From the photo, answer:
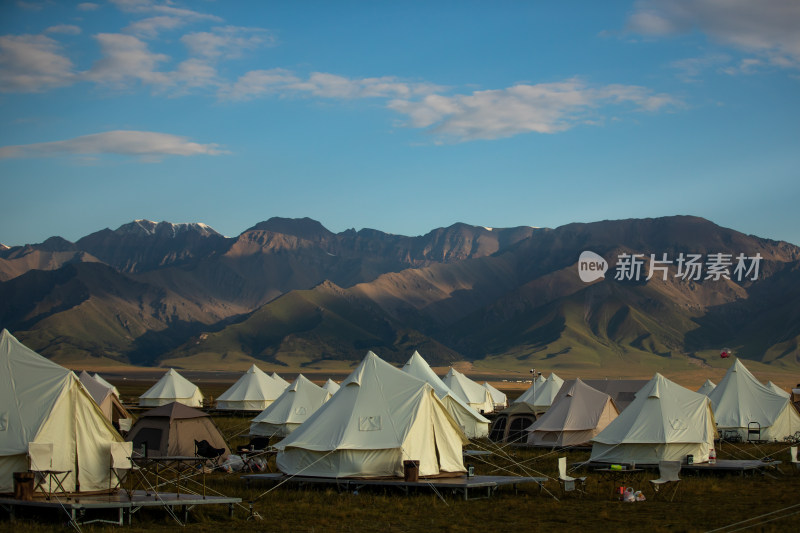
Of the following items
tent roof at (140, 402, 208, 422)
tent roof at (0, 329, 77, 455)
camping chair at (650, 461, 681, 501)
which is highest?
tent roof at (0, 329, 77, 455)

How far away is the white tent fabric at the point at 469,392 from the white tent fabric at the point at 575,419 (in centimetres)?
2185

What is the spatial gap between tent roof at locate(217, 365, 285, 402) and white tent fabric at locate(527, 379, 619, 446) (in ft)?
88.6

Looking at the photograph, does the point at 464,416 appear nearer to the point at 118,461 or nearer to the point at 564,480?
the point at 564,480

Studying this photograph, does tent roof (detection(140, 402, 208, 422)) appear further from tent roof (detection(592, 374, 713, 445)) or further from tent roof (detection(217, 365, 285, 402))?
tent roof (detection(217, 365, 285, 402))

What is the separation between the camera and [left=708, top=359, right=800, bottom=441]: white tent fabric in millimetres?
44281

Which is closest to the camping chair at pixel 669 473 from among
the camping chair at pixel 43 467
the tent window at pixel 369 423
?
the tent window at pixel 369 423

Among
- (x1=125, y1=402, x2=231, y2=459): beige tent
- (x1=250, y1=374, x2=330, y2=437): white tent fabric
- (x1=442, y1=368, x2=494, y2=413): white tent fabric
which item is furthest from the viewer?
(x1=442, y1=368, x2=494, y2=413): white tent fabric

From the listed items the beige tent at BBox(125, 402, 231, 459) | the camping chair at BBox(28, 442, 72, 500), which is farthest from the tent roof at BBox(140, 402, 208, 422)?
the camping chair at BBox(28, 442, 72, 500)

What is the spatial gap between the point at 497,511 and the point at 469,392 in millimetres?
42367

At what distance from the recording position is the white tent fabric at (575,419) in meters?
39.7

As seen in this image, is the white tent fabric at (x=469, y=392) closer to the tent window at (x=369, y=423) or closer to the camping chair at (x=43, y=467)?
the tent window at (x=369, y=423)

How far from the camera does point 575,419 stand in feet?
131

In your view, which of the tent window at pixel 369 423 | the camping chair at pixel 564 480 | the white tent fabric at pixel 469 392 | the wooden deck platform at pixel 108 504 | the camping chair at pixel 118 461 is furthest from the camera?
the white tent fabric at pixel 469 392

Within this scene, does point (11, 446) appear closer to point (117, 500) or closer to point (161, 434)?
point (117, 500)
